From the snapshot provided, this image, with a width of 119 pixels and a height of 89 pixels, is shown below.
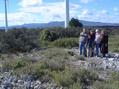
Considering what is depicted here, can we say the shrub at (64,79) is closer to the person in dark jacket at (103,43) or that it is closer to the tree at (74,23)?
the person in dark jacket at (103,43)

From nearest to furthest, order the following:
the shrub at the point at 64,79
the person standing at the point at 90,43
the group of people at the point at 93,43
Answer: the shrub at the point at 64,79, the group of people at the point at 93,43, the person standing at the point at 90,43

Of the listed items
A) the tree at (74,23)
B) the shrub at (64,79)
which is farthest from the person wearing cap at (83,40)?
the tree at (74,23)

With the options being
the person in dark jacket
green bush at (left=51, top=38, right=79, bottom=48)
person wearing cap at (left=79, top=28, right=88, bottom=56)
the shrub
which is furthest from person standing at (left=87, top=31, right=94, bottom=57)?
green bush at (left=51, top=38, right=79, bottom=48)

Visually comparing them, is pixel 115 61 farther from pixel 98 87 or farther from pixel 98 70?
pixel 98 87

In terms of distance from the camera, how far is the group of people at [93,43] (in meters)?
25.0

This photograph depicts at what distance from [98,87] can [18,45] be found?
1791cm

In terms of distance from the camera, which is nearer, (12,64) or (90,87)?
(90,87)

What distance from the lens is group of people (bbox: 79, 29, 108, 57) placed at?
25.0 m

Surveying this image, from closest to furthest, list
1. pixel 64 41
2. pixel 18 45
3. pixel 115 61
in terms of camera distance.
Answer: pixel 115 61 < pixel 18 45 < pixel 64 41

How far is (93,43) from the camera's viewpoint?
83.8ft

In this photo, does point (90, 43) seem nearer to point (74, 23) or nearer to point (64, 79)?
point (64, 79)

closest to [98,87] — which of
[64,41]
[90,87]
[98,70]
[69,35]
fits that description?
[90,87]

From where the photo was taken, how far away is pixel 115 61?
22.4 metres

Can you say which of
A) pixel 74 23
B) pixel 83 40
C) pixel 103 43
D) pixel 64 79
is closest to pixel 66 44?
pixel 83 40
